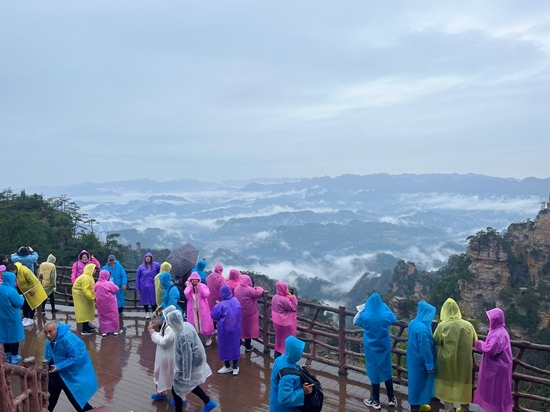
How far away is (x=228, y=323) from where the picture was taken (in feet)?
18.5

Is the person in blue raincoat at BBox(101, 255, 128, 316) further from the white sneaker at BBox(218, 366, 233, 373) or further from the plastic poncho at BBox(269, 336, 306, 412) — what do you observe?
the plastic poncho at BBox(269, 336, 306, 412)

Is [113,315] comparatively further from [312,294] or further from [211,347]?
[312,294]

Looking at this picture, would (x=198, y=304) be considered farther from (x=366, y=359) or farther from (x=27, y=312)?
(x=27, y=312)

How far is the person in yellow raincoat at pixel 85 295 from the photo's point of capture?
7277mm

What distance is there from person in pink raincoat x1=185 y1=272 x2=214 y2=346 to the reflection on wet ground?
54cm

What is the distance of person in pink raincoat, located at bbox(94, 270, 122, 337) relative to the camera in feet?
24.1

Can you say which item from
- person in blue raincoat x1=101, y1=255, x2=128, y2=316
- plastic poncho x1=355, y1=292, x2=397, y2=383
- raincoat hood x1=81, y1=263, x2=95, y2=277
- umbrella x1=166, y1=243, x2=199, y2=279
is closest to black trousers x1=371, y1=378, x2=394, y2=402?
plastic poncho x1=355, y1=292, x2=397, y2=383

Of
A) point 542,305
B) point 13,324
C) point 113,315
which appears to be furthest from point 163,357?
point 542,305

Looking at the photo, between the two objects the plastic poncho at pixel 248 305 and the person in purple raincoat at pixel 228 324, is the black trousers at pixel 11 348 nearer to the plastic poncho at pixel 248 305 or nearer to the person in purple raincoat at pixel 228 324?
the person in purple raincoat at pixel 228 324

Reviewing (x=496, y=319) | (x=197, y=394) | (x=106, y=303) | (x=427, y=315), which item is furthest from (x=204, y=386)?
(x=496, y=319)

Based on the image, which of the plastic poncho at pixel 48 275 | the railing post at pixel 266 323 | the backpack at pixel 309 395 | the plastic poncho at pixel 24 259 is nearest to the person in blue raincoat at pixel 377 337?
the backpack at pixel 309 395

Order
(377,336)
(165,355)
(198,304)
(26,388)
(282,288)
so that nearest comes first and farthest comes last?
(26,388)
(165,355)
(377,336)
(282,288)
(198,304)

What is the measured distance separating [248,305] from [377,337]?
2295 millimetres

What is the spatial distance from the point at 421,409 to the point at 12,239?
93.0 feet
